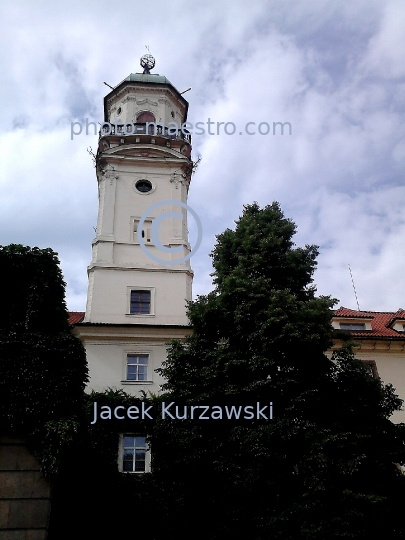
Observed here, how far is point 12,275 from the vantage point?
1975 cm

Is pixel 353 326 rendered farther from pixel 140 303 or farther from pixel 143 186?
pixel 143 186

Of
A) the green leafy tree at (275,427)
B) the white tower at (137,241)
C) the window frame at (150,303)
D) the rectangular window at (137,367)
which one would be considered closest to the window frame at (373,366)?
the green leafy tree at (275,427)

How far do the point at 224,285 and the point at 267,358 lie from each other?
11.2 ft

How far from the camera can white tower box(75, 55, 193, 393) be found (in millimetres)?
27469

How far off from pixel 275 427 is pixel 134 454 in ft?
27.8

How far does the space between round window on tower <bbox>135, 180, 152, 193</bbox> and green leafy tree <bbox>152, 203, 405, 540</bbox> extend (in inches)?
520

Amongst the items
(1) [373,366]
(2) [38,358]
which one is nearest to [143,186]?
(1) [373,366]

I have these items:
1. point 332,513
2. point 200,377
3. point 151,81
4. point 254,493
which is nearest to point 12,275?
point 200,377

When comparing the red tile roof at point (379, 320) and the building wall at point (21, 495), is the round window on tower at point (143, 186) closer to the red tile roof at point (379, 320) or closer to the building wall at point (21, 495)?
the red tile roof at point (379, 320)

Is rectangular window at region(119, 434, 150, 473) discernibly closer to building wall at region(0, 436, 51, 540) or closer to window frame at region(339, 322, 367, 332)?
building wall at region(0, 436, 51, 540)

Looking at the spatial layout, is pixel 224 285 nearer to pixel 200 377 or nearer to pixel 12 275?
pixel 200 377

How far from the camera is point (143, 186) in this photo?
3456 centimetres

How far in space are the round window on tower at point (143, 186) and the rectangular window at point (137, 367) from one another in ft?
36.8

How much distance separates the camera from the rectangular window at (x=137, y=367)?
26953mm
